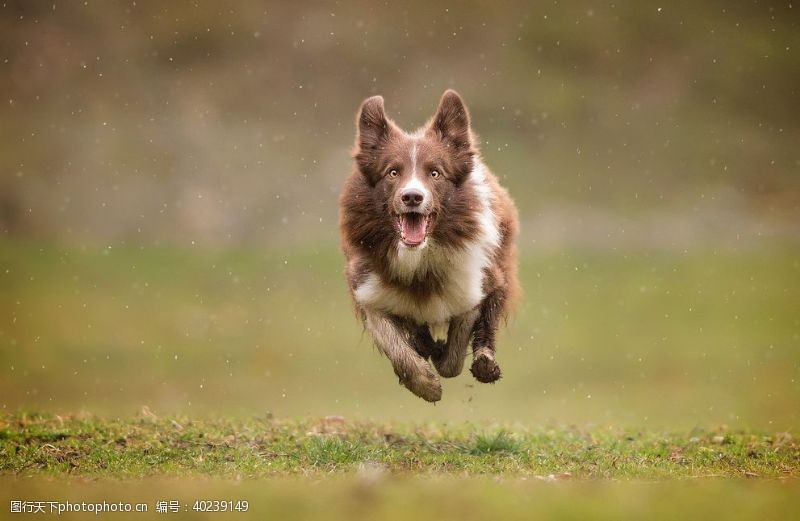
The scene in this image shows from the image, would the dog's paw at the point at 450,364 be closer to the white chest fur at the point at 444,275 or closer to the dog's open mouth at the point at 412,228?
the white chest fur at the point at 444,275

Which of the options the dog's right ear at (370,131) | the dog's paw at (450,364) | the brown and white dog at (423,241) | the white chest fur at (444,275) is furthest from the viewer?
the dog's paw at (450,364)

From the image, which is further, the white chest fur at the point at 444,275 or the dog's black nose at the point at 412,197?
the white chest fur at the point at 444,275

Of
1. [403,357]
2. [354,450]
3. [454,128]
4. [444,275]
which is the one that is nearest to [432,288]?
[444,275]

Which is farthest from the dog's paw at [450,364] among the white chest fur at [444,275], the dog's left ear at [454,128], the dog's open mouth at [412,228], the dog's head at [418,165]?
the dog's left ear at [454,128]

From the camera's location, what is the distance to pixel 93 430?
11211mm

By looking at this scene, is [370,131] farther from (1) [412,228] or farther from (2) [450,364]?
(2) [450,364]

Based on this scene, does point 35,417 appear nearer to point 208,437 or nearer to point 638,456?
point 208,437

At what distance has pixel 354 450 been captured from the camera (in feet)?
33.1

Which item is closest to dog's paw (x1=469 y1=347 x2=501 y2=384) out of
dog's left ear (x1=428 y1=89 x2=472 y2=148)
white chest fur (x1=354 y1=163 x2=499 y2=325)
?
white chest fur (x1=354 y1=163 x2=499 y2=325)

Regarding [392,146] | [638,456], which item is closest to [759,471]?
[638,456]

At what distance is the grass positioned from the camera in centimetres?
974

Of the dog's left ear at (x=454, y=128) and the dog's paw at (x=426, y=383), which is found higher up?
the dog's left ear at (x=454, y=128)

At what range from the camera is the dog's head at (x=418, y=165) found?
991 cm

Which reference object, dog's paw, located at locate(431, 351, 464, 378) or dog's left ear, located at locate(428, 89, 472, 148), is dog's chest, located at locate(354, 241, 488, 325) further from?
dog's left ear, located at locate(428, 89, 472, 148)
